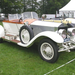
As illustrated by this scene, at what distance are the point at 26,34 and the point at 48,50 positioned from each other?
1187 millimetres

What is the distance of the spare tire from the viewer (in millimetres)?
3840

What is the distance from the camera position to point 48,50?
325 centimetres

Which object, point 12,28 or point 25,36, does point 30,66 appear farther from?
point 12,28

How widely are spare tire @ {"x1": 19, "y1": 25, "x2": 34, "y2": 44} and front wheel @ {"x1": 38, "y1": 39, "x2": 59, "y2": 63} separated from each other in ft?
2.22

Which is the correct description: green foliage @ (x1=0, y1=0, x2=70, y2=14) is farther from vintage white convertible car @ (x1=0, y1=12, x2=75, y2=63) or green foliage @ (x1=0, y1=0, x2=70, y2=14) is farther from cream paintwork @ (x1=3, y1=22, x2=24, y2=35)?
vintage white convertible car @ (x1=0, y1=12, x2=75, y2=63)

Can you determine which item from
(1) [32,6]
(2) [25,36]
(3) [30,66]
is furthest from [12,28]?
(1) [32,6]

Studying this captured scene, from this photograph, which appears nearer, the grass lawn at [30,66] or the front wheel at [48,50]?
the grass lawn at [30,66]

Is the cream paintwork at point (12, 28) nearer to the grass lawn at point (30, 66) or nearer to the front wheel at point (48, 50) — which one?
the grass lawn at point (30, 66)

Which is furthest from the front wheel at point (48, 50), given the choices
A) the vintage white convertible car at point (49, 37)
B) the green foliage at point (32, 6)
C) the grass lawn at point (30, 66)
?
the green foliage at point (32, 6)

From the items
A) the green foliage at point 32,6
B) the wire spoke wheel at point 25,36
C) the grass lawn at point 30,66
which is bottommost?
→ the grass lawn at point 30,66

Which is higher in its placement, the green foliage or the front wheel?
the green foliage

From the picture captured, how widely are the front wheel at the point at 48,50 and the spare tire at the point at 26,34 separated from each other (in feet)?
2.22

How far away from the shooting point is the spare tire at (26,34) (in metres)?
3.84

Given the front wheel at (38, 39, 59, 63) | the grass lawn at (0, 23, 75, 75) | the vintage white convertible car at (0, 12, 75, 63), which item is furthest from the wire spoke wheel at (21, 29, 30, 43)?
the front wheel at (38, 39, 59, 63)
